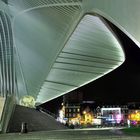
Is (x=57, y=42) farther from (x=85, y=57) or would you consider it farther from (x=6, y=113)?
(x=6, y=113)

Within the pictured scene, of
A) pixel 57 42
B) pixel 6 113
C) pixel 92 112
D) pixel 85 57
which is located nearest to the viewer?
pixel 6 113

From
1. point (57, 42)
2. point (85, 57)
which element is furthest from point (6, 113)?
point (85, 57)

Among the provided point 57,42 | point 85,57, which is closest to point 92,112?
point 85,57

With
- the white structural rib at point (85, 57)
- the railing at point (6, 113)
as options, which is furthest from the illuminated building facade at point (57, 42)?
the railing at point (6, 113)

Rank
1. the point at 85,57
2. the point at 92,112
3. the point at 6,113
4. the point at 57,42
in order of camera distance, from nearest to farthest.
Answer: the point at 6,113
the point at 57,42
the point at 85,57
the point at 92,112

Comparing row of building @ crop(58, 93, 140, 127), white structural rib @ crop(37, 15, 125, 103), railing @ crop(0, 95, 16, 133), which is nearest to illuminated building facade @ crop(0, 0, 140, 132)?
white structural rib @ crop(37, 15, 125, 103)

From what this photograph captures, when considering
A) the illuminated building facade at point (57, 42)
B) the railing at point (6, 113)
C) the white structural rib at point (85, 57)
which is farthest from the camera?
the white structural rib at point (85, 57)

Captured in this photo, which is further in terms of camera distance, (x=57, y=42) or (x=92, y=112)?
(x=92, y=112)

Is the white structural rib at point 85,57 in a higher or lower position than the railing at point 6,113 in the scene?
higher

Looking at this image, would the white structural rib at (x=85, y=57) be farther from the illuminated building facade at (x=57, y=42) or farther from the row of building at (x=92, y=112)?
the row of building at (x=92, y=112)

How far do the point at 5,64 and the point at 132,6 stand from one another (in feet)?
112

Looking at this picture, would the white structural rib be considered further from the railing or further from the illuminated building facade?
the railing

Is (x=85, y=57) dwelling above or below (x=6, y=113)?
above

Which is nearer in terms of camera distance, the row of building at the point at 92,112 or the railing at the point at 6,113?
the railing at the point at 6,113
